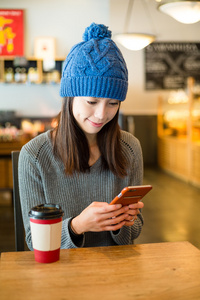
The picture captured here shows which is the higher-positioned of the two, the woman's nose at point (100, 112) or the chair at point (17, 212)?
the woman's nose at point (100, 112)

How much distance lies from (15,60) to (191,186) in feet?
13.6

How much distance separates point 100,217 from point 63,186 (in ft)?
1.13

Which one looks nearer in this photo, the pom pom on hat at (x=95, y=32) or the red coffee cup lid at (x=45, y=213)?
the red coffee cup lid at (x=45, y=213)

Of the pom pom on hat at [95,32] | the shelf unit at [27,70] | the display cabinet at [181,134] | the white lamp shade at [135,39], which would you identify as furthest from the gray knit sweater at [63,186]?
the shelf unit at [27,70]

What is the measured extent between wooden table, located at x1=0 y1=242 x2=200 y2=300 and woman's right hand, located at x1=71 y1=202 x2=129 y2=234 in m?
0.09

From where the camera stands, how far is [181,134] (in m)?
8.05

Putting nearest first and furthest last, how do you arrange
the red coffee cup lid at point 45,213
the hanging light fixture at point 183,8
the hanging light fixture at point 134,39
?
the red coffee cup lid at point 45,213
the hanging light fixture at point 183,8
the hanging light fixture at point 134,39

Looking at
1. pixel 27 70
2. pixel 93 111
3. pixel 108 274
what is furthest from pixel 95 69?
pixel 27 70

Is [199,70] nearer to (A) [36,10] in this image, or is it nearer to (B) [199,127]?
(B) [199,127]

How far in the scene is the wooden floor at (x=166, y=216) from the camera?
3.90 m

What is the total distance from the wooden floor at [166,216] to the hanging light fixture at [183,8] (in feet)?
7.32

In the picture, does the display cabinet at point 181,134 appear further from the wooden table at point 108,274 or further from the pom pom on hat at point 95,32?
the wooden table at point 108,274

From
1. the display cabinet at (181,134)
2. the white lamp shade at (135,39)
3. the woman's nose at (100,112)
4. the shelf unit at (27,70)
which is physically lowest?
the display cabinet at (181,134)

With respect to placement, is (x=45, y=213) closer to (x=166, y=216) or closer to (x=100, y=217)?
(x=100, y=217)
